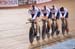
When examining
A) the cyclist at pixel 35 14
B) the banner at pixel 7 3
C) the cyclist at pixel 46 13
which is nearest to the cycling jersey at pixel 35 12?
the cyclist at pixel 35 14

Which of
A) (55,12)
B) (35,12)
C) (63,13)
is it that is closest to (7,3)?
(35,12)

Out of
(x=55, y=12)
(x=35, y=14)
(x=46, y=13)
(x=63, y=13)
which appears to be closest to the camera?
(x=35, y=14)

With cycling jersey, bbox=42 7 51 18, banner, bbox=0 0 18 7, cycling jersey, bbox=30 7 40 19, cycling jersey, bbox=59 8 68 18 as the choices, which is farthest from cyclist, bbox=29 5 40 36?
cycling jersey, bbox=59 8 68 18

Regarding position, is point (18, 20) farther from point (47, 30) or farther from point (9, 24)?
point (47, 30)

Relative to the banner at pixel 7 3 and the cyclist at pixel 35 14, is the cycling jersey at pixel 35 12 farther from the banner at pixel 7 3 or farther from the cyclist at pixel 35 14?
the banner at pixel 7 3

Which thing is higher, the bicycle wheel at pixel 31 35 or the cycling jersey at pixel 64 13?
the cycling jersey at pixel 64 13

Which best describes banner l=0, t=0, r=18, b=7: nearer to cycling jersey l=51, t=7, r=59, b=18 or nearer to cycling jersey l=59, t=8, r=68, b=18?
cycling jersey l=51, t=7, r=59, b=18

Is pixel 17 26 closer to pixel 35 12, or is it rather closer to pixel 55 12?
pixel 35 12

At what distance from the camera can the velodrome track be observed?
3285 millimetres

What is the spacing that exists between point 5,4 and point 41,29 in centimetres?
58

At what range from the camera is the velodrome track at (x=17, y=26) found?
3.29m

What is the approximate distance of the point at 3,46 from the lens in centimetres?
322

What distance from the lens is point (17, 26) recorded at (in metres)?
3.62

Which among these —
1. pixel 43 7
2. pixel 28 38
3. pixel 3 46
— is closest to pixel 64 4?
pixel 43 7
